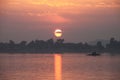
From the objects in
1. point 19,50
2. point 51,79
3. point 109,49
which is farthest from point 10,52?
point 51,79

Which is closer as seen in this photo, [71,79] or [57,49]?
[71,79]

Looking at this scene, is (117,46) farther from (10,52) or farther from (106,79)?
(106,79)

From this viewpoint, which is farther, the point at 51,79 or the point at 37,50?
the point at 37,50

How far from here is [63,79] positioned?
37406 mm

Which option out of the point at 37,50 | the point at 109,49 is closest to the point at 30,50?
the point at 37,50

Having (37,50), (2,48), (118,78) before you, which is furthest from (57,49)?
(118,78)

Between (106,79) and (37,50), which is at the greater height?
(37,50)

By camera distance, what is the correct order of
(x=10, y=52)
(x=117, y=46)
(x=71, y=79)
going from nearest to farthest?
(x=71, y=79)
(x=117, y=46)
(x=10, y=52)

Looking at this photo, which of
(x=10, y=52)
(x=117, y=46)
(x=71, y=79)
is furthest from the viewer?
(x=10, y=52)

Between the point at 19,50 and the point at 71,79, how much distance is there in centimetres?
12139

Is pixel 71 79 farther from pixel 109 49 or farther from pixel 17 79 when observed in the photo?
pixel 109 49

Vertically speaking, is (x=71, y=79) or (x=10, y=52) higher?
(x=10, y=52)

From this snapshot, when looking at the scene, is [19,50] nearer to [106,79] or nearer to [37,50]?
[37,50]

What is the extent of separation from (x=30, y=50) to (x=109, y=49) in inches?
967
